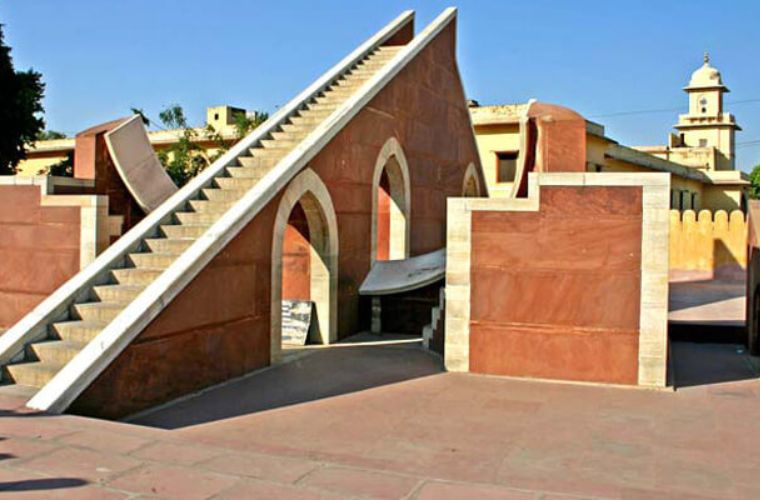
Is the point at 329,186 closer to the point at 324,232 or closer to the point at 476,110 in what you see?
the point at 324,232

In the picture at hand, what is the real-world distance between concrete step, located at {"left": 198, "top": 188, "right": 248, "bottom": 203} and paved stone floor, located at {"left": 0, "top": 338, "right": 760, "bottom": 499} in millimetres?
2293

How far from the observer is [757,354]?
1019 cm

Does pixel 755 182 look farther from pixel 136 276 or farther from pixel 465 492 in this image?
pixel 465 492

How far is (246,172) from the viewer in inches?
392

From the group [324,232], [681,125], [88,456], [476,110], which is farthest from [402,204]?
[681,125]

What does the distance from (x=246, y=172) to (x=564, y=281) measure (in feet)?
14.6

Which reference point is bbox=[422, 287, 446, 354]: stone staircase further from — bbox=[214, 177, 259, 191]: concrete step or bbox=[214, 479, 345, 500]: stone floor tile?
bbox=[214, 479, 345, 500]: stone floor tile

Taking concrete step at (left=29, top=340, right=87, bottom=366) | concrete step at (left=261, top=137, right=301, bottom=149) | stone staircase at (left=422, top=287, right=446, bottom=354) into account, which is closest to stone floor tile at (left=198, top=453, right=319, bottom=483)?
concrete step at (left=29, top=340, right=87, bottom=366)

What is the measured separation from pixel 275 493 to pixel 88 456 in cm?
134

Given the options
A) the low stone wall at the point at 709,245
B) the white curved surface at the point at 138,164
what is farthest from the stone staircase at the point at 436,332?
the low stone wall at the point at 709,245

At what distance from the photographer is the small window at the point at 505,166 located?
976 inches

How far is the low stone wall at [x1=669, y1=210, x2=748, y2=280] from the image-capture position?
69.3 feet

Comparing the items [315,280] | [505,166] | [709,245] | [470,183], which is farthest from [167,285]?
[505,166]

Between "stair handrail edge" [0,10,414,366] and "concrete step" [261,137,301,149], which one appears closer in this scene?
"stair handrail edge" [0,10,414,366]
